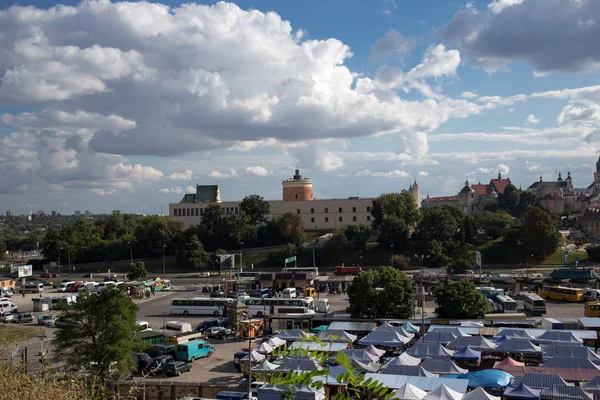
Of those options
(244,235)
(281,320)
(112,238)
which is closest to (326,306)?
(281,320)

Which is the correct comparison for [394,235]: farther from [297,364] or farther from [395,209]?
[297,364]

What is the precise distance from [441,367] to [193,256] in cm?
4151

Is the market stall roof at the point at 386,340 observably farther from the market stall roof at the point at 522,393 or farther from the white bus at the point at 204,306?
the white bus at the point at 204,306

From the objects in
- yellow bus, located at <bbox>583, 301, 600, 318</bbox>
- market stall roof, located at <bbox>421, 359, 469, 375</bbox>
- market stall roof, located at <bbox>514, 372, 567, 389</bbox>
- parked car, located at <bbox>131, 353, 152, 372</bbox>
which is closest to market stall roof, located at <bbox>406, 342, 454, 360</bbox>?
market stall roof, located at <bbox>421, 359, 469, 375</bbox>

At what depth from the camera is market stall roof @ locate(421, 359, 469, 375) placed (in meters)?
15.8

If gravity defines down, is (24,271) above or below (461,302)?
above

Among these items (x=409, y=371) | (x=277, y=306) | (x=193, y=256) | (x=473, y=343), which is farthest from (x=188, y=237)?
(x=409, y=371)

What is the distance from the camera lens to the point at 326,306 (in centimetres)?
2961

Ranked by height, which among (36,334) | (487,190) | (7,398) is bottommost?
(36,334)

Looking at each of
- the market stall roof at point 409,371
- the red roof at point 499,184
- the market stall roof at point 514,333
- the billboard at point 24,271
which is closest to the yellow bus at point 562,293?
the market stall roof at point 514,333

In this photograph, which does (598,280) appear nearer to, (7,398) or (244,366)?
(244,366)

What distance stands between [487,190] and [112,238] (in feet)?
247

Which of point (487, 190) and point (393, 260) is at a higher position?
point (487, 190)

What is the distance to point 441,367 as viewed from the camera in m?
15.9
